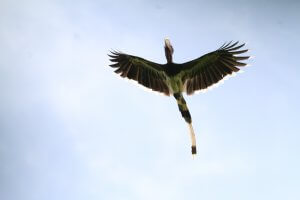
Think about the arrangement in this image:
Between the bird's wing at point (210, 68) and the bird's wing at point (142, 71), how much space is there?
0.67m

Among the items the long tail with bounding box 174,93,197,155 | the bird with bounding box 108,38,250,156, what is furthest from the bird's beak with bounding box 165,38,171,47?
the long tail with bounding box 174,93,197,155

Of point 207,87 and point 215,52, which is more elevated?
point 215,52

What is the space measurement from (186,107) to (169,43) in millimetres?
1981

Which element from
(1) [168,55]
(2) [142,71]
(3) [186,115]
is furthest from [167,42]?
(3) [186,115]

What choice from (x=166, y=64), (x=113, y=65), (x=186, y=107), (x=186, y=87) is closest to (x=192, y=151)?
(x=186, y=107)

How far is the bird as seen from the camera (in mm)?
9945

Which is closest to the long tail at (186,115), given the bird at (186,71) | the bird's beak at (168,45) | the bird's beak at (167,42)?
the bird at (186,71)

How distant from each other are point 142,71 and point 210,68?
6.87 ft

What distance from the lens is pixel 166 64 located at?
10.0 metres

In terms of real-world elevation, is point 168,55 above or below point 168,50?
below

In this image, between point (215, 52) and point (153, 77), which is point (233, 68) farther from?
point (153, 77)

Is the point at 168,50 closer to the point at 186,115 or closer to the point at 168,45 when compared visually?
the point at 168,45

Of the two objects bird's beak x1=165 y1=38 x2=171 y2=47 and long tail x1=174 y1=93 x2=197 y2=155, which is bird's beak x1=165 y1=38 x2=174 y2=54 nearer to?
bird's beak x1=165 y1=38 x2=171 y2=47

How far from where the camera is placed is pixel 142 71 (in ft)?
34.1
